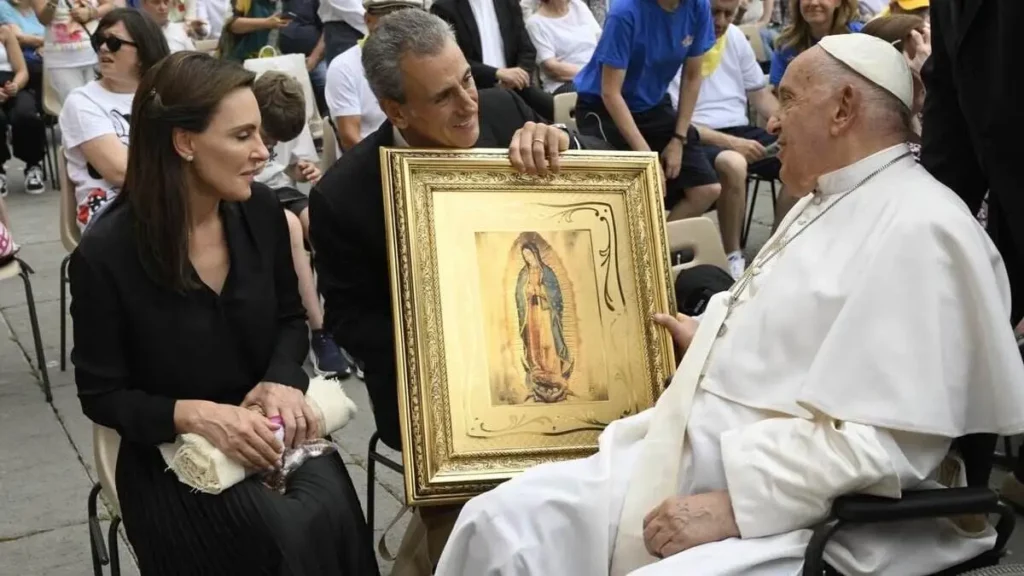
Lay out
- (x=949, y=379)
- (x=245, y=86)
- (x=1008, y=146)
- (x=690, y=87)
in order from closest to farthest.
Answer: (x=949, y=379)
(x=1008, y=146)
(x=245, y=86)
(x=690, y=87)

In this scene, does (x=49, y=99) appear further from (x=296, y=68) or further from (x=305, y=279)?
(x=305, y=279)

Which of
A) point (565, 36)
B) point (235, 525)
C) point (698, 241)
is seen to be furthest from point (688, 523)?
point (565, 36)

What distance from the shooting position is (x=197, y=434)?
2.68 m

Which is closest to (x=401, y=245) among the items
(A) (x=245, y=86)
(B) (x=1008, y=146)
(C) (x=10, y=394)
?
(A) (x=245, y=86)

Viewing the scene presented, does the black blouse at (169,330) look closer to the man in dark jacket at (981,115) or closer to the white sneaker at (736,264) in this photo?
the man in dark jacket at (981,115)

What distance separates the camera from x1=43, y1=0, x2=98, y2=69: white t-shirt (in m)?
8.09

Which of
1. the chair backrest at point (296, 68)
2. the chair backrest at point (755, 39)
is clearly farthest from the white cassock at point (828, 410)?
the chair backrest at point (755, 39)

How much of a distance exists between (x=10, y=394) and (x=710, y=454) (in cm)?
373

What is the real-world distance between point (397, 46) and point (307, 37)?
20.9ft

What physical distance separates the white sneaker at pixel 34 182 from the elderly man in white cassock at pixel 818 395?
25.0ft

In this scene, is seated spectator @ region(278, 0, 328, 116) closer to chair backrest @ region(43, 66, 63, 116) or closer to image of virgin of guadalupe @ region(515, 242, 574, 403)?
chair backrest @ region(43, 66, 63, 116)

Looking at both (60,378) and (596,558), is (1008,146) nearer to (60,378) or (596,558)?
(596,558)

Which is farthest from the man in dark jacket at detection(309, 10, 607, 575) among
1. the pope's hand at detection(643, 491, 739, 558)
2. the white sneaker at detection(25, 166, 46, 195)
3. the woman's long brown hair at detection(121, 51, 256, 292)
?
the white sneaker at detection(25, 166, 46, 195)

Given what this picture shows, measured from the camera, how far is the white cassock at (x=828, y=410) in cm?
220
